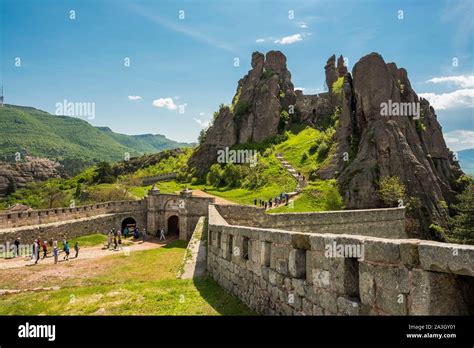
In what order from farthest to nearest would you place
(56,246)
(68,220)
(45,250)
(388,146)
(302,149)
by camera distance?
(302,149)
(388,146)
(68,220)
(45,250)
(56,246)

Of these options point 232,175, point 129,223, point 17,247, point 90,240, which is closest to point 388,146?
point 232,175

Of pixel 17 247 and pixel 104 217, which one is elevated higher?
pixel 104 217

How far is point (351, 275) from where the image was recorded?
5.60 metres

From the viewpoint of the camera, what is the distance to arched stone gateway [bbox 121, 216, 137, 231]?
4341 centimetres

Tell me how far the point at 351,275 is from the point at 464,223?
3669cm

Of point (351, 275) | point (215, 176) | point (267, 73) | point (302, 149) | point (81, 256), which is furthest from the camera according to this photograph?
point (267, 73)

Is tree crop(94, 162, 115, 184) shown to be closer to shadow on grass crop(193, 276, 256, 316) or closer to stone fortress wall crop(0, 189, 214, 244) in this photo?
stone fortress wall crop(0, 189, 214, 244)

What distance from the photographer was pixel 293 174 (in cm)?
5253

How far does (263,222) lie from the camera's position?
19.9m

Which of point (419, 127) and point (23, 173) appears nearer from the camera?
point (419, 127)

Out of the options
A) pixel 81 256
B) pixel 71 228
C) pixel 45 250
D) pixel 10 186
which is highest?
pixel 10 186

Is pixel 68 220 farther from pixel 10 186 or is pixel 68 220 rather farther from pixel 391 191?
pixel 10 186

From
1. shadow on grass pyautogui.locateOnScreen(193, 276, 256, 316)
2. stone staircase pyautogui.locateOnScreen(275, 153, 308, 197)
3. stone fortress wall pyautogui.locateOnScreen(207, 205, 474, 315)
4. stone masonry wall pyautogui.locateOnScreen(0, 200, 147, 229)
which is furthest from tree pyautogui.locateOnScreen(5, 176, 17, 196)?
stone fortress wall pyautogui.locateOnScreen(207, 205, 474, 315)
